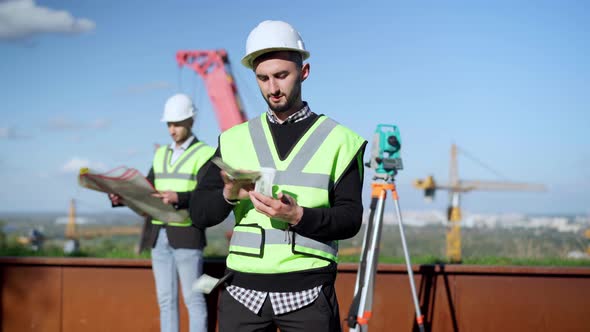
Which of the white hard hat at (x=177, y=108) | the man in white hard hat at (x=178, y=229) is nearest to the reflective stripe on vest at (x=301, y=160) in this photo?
the man in white hard hat at (x=178, y=229)

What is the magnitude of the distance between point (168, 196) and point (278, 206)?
2927mm

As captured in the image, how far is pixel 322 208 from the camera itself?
97.3 inches

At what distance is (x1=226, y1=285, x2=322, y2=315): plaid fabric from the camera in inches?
95.7

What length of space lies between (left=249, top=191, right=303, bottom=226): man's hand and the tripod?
2324 mm

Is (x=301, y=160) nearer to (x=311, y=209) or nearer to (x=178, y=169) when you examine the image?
(x=311, y=209)

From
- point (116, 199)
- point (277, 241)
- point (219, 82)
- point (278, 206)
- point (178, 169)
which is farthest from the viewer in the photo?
point (219, 82)

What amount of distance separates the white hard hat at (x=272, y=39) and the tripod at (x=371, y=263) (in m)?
2.42

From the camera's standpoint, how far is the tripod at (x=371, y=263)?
→ 14.9 ft

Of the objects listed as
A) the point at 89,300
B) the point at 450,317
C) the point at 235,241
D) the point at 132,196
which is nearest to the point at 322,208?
the point at 235,241

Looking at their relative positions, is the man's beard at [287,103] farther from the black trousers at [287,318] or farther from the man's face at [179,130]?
the man's face at [179,130]

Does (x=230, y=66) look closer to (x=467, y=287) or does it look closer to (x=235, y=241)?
(x=467, y=287)

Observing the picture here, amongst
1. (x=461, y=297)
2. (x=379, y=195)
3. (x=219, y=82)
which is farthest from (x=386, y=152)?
(x=219, y=82)

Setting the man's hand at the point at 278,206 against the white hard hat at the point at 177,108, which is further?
the white hard hat at the point at 177,108

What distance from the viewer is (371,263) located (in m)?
4.69
